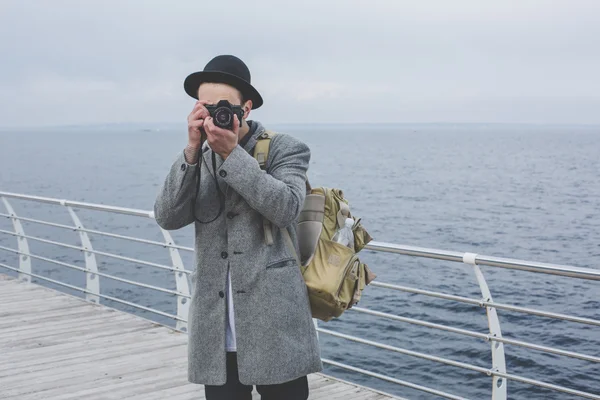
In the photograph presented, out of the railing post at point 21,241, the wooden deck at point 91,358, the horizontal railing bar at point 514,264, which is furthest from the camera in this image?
the railing post at point 21,241

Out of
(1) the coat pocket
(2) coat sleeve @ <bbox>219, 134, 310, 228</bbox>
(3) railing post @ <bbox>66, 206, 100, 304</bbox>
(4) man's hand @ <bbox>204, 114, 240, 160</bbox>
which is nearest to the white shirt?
(1) the coat pocket

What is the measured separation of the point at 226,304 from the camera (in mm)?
2238

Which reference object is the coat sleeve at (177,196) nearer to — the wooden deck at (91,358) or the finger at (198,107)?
the finger at (198,107)

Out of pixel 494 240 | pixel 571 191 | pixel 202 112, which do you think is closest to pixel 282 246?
pixel 202 112

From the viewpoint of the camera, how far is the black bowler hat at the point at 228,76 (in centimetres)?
217

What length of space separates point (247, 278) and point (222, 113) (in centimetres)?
53

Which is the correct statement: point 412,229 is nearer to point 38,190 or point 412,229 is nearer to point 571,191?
point 571,191

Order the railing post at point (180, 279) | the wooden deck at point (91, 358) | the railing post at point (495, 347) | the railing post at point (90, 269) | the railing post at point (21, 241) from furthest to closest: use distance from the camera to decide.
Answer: the railing post at point (21, 241) < the railing post at point (90, 269) < the railing post at point (180, 279) < the wooden deck at point (91, 358) < the railing post at point (495, 347)

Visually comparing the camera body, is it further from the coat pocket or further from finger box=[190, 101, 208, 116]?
the coat pocket

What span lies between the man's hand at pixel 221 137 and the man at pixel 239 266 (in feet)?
0.04

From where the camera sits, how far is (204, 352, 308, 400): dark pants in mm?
2246

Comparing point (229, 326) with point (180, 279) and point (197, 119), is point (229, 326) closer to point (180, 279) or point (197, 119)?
point (197, 119)

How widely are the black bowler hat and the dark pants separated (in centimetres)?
85

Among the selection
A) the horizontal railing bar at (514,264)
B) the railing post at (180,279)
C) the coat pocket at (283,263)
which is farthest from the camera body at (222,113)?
the railing post at (180,279)
